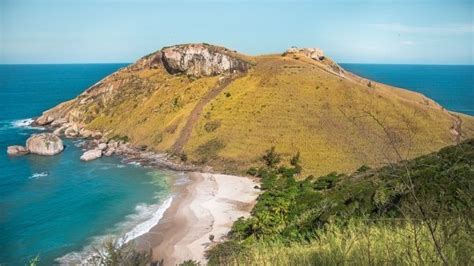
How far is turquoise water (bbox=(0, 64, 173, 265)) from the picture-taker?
113 feet

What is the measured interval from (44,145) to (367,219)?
67.9 meters

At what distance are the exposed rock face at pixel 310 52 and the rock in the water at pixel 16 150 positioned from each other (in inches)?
2190

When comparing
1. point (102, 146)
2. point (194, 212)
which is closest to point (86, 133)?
point (102, 146)

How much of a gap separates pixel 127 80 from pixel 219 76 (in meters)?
25.3

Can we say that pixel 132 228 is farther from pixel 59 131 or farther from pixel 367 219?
pixel 59 131

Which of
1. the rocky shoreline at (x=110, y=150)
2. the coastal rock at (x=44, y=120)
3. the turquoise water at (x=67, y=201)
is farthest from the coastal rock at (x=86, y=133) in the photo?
the coastal rock at (x=44, y=120)

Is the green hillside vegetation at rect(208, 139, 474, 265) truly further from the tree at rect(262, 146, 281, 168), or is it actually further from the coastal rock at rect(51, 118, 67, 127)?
the coastal rock at rect(51, 118, 67, 127)

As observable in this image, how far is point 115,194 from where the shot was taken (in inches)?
1863

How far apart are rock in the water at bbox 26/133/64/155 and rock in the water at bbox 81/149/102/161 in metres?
6.10

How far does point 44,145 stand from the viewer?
6606 cm

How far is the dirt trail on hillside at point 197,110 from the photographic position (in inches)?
2549

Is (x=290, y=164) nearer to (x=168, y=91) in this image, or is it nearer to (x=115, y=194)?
(x=115, y=194)

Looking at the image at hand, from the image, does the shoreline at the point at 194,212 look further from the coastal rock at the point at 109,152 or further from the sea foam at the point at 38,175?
the sea foam at the point at 38,175

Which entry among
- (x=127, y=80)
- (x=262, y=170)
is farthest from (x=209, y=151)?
(x=127, y=80)
